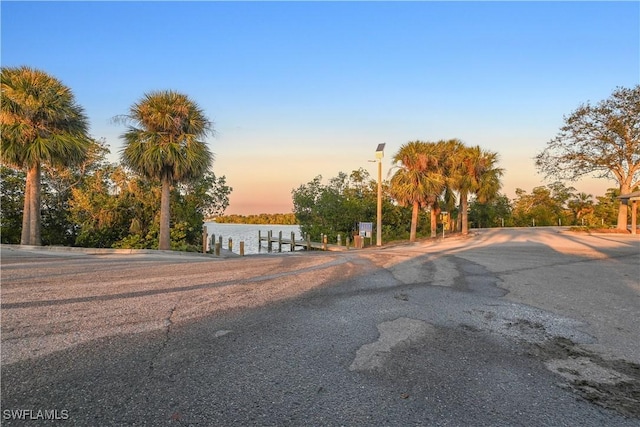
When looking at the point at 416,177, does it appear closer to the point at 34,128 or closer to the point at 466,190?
the point at 466,190

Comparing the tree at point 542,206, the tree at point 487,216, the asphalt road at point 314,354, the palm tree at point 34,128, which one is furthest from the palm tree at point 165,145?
the tree at point 542,206

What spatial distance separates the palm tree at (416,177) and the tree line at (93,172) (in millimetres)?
13700

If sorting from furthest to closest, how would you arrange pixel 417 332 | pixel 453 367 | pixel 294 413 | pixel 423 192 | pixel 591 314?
pixel 423 192 → pixel 591 314 → pixel 417 332 → pixel 453 367 → pixel 294 413

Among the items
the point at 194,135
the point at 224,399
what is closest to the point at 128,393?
the point at 224,399

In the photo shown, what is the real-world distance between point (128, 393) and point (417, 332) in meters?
2.80

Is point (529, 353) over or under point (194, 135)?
under

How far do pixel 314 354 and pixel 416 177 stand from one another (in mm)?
23742

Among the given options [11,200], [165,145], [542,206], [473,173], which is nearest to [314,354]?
[165,145]

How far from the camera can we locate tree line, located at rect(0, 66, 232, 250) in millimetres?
15023

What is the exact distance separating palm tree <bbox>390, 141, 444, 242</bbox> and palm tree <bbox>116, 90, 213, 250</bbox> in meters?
14.2

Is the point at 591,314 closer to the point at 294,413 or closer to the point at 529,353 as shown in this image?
the point at 529,353

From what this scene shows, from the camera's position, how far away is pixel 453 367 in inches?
117

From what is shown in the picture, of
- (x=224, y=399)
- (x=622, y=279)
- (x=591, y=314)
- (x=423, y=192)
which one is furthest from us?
(x=423, y=192)

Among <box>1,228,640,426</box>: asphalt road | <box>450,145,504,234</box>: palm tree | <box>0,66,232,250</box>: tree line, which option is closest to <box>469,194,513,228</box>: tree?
<box>450,145,504,234</box>: palm tree
